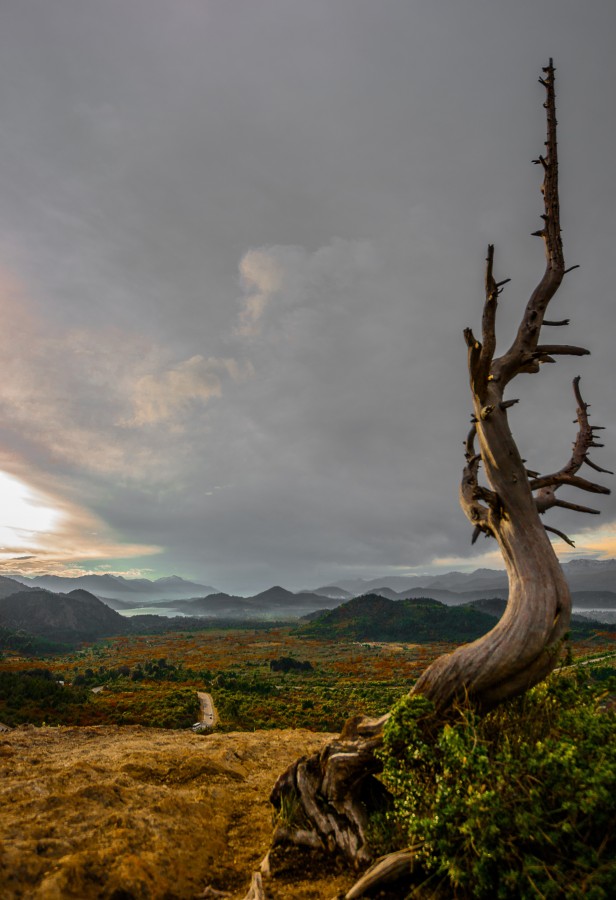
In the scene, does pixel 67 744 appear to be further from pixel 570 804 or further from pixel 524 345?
pixel 524 345

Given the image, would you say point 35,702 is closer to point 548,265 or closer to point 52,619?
point 548,265

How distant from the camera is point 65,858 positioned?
539cm

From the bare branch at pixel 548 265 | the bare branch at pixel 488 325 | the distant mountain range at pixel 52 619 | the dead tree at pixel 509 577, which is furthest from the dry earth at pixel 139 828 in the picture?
the distant mountain range at pixel 52 619

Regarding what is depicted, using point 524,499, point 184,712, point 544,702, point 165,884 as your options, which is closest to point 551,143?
point 524,499

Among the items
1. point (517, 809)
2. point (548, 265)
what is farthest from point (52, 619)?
point (548, 265)

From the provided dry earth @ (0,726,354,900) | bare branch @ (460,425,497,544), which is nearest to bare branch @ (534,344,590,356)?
bare branch @ (460,425,497,544)

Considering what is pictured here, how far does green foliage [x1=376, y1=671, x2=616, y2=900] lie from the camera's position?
3.69 meters

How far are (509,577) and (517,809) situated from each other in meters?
3.21

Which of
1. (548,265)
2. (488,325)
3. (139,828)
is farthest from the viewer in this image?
(548,265)

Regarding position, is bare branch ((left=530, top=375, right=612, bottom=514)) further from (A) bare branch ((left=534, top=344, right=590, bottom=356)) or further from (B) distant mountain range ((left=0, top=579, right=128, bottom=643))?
(B) distant mountain range ((left=0, top=579, right=128, bottom=643))

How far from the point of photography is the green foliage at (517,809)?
3.69 meters

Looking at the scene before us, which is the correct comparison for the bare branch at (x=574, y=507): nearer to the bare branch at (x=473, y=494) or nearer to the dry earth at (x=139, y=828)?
the bare branch at (x=473, y=494)

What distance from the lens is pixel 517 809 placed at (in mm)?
3990

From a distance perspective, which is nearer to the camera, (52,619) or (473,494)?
(473,494)
